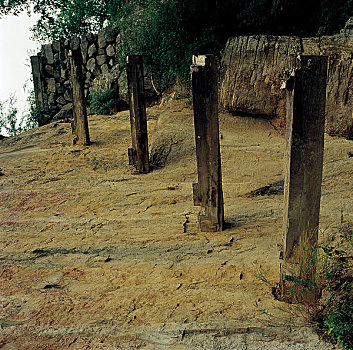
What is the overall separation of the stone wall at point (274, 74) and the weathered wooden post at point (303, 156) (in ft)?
12.5

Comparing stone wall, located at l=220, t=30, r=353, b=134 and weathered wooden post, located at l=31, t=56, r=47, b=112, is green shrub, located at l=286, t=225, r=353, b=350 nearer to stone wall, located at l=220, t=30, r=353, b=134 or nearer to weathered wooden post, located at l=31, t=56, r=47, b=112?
stone wall, located at l=220, t=30, r=353, b=134

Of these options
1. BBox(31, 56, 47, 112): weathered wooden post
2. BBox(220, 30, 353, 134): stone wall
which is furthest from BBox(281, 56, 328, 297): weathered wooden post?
BBox(31, 56, 47, 112): weathered wooden post

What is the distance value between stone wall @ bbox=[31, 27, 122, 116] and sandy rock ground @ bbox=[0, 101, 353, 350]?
505 cm

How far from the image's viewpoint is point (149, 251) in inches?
128

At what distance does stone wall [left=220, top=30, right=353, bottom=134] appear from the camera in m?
5.65

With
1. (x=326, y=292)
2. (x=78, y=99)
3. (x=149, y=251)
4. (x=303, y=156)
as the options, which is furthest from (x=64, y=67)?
(x=326, y=292)

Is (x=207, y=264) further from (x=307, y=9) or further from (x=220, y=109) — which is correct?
(x=307, y=9)

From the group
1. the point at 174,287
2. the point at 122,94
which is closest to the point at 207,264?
the point at 174,287

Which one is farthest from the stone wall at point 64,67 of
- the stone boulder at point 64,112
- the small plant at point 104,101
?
the small plant at point 104,101

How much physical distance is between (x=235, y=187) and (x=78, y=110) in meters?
3.67

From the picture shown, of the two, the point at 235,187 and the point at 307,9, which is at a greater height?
the point at 307,9

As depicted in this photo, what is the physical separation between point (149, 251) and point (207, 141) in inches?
42.5

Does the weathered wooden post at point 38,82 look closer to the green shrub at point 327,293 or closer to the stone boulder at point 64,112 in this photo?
the stone boulder at point 64,112

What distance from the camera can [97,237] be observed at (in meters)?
3.61
